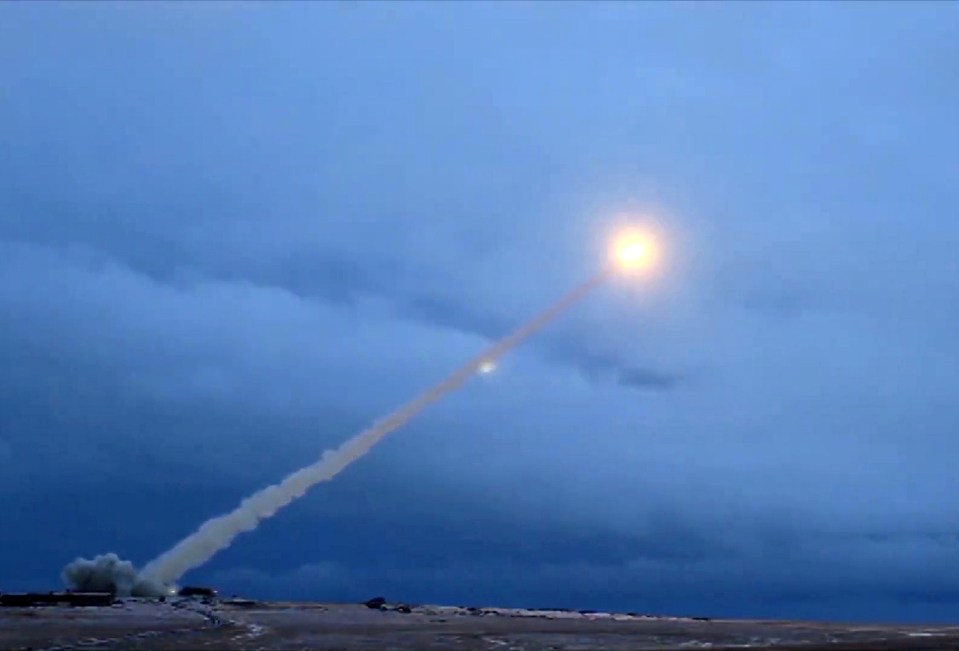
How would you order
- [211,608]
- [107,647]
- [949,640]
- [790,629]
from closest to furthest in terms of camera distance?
1. [107,647]
2. [949,640]
3. [790,629]
4. [211,608]

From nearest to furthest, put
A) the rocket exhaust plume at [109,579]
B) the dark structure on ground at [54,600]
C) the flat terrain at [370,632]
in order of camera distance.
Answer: the flat terrain at [370,632], the dark structure on ground at [54,600], the rocket exhaust plume at [109,579]

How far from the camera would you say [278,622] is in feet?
220

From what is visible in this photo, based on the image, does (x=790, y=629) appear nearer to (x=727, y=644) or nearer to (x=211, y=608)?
(x=727, y=644)

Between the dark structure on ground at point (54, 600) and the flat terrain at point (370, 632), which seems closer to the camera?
the flat terrain at point (370, 632)

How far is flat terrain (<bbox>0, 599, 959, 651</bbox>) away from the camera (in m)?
51.4

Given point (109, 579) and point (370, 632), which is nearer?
point (370, 632)

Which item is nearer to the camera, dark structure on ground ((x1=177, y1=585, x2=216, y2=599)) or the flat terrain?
the flat terrain

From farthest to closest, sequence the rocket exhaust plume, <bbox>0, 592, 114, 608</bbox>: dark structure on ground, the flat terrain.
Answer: the rocket exhaust plume, <bbox>0, 592, 114, 608</bbox>: dark structure on ground, the flat terrain

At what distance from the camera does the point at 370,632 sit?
60250 millimetres

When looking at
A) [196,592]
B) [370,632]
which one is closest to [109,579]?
[196,592]

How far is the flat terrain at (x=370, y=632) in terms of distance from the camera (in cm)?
5144

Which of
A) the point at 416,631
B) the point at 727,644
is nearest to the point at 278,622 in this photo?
the point at 416,631

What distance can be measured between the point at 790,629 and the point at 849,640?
50.3ft

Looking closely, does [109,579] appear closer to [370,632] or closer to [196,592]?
[196,592]
